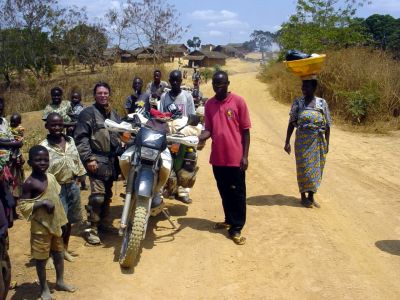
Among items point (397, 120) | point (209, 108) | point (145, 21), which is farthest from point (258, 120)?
point (145, 21)

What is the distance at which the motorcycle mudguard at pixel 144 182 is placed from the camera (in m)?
4.04

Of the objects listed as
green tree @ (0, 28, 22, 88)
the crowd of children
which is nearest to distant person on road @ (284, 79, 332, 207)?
the crowd of children

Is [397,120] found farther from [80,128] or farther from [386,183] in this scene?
[80,128]

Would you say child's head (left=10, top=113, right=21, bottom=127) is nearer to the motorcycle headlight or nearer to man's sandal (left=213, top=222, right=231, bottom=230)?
the motorcycle headlight

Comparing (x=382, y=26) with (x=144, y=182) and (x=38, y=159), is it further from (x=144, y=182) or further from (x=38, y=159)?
(x=38, y=159)

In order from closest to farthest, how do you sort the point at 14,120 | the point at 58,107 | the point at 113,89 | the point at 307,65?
the point at 307,65 < the point at 14,120 < the point at 58,107 < the point at 113,89

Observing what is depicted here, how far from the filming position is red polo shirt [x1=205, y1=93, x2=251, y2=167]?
15.0 feet

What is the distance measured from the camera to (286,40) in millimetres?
22766

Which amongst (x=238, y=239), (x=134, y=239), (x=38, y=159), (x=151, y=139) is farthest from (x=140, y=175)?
(x=238, y=239)

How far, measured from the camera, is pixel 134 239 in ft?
12.7

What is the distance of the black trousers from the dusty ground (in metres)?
0.24

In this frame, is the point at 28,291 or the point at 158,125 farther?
the point at 158,125

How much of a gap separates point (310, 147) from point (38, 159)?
12.3ft

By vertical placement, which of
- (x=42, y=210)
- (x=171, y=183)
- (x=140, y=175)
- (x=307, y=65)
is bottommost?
(x=171, y=183)
